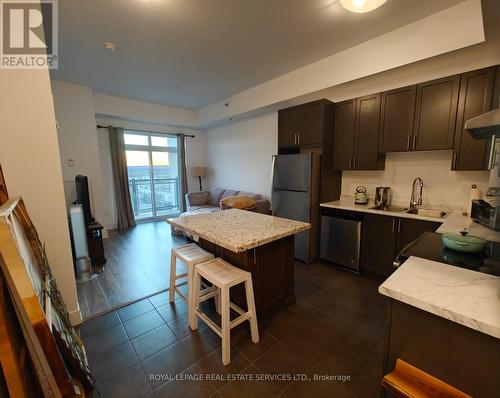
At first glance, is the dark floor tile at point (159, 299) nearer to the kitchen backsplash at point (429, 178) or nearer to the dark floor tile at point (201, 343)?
the dark floor tile at point (201, 343)

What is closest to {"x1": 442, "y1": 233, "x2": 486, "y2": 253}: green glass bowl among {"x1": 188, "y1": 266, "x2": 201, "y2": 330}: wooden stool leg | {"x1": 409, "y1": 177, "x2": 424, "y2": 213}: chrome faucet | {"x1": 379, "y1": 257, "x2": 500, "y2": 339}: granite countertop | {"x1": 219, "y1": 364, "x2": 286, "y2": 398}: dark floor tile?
{"x1": 379, "y1": 257, "x2": 500, "y2": 339}: granite countertop

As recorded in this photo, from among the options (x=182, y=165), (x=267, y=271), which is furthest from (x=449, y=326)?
(x=182, y=165)

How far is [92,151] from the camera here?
14.6 feet

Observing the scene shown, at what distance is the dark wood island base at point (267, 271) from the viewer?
193cm

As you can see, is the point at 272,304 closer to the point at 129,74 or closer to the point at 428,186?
the point at 428,186

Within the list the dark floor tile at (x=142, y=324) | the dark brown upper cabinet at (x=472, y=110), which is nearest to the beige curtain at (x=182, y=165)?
the dark floor tile at (x=142, y=324)

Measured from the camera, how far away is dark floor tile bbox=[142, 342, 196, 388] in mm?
1528

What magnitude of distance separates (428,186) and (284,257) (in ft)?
7.02

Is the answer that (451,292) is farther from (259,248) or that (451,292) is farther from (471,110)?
(471,110)

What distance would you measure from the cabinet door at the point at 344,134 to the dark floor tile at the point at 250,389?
2.72 metres

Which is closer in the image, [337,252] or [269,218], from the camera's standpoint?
[269,218]

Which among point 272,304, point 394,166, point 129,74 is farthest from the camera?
point 129,74

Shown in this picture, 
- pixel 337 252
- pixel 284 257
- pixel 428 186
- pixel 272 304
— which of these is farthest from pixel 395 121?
pixel 272 304

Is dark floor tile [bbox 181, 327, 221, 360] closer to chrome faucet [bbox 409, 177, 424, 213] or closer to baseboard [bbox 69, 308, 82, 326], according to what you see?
baseboard [bbox 69, 308, 82, 326]
